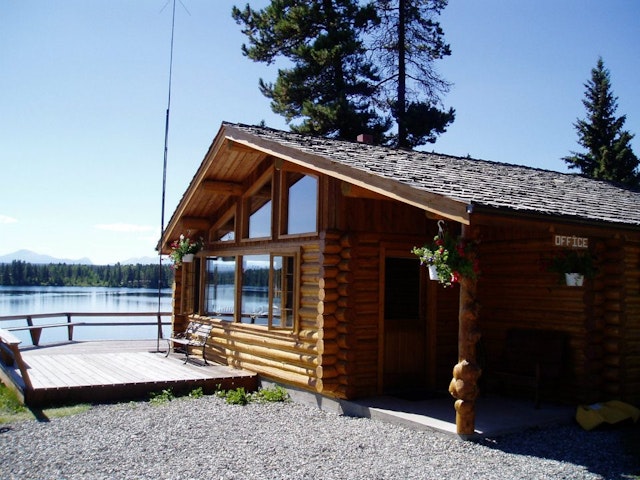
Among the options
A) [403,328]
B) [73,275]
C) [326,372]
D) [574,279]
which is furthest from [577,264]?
[73,275]

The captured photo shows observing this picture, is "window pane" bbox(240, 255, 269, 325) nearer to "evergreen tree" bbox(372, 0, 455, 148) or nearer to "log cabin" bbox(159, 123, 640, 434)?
"log cabin" bbox(159, 123, 640, 434)

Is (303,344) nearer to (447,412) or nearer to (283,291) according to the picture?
(283,291)

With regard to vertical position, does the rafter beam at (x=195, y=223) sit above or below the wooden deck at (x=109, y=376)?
above

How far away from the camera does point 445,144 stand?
68.7ft

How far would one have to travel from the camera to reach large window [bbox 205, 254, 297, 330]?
30.8 ft

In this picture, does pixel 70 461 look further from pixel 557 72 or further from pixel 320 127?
pixel 320 127

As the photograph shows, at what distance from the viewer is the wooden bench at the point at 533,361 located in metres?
8.00

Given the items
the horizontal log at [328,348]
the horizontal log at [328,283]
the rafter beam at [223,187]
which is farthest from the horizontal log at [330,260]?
the rafter beam at [223,187]

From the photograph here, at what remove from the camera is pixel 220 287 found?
11.9 m

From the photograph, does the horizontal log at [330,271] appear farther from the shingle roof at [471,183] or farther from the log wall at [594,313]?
the log wall at [594,313]

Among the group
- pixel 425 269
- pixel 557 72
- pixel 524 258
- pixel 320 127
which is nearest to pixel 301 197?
pixel 425 269

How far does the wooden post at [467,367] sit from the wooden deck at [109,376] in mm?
4559

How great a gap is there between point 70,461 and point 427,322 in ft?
17.4

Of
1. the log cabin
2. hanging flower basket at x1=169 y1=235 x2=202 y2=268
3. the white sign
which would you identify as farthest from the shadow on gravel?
hanging flower basket at x1=169 y1=235 x2=202 y2=268
